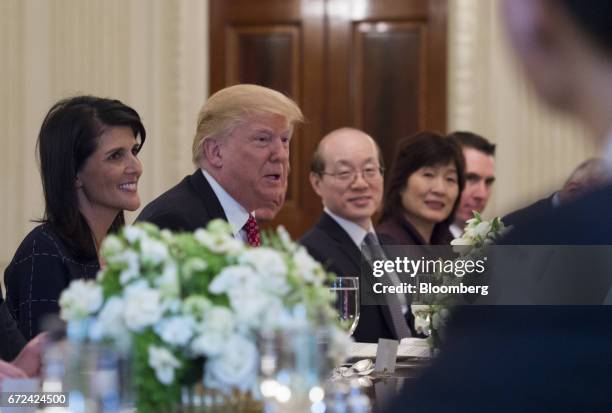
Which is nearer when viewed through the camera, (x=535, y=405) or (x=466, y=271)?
(x=535, y=405)

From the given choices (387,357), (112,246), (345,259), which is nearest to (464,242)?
(387,357)

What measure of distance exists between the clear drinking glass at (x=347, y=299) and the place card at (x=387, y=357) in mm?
142

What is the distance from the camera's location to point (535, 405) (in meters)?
0.79

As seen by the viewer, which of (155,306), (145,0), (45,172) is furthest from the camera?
(145,0)

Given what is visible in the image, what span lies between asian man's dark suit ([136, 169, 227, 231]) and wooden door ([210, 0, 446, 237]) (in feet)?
11.7

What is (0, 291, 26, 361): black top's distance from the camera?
9.91ft

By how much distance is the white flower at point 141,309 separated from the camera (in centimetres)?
150

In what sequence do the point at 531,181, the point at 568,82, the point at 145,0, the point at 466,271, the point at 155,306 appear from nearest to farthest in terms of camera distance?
the point at 568,82, the point at 155,306, the point at 466,271, the point at 531,181, the point at 145,0

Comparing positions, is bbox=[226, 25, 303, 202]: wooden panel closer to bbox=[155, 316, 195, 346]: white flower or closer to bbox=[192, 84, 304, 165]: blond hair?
bbox=[192, 84, 304, 165]: blond hair

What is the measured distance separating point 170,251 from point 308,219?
580 cm

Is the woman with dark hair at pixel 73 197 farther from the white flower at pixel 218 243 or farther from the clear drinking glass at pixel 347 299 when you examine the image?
the white flower at pixel 218 243

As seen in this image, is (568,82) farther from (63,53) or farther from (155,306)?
(63,53)

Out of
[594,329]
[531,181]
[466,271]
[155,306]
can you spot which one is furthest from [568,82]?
[531,181]

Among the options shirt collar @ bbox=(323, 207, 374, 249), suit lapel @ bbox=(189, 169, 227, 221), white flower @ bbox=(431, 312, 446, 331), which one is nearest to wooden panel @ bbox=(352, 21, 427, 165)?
shirt collar @ bbox=(323, 207, 374, 249)
